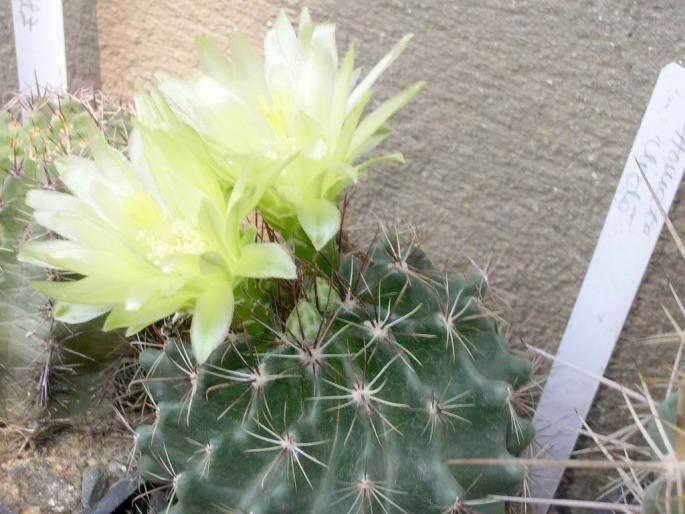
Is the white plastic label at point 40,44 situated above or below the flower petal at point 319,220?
below

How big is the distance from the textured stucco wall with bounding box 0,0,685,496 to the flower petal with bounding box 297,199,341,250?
381 millimetres

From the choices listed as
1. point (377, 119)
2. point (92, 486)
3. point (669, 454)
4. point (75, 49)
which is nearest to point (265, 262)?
point (377, 119)

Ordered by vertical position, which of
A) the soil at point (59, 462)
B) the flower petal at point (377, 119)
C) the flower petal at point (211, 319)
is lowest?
the soil at point (59, 462)

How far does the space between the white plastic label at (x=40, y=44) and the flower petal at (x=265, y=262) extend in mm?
599

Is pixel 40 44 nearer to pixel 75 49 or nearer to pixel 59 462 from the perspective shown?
pixel 75 49

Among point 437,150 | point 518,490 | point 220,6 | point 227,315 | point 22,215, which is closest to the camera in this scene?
point 227,315

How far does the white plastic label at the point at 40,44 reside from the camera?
3.78ft

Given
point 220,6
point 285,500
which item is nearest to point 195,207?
point 285,500

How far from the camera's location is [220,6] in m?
1.18

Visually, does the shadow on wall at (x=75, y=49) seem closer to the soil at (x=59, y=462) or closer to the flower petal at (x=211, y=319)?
the soil at (x=59, y=462)

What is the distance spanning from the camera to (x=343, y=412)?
68 cm

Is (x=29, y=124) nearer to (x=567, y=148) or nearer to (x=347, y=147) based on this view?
(x=347, y=147)

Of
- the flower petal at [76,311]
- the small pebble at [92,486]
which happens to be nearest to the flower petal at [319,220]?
the flower petal at [76,311]

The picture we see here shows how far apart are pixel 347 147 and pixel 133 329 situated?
0.73 ft
